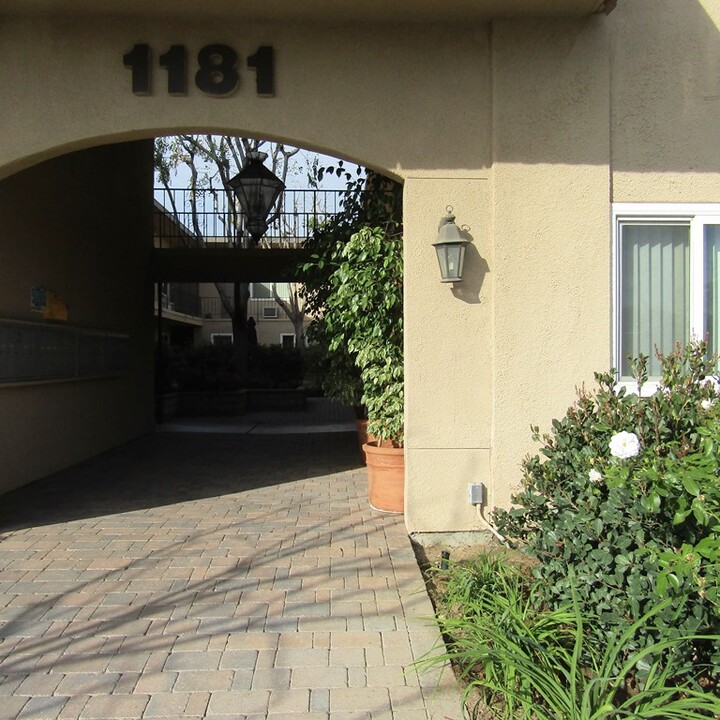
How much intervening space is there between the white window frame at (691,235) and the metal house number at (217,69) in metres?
2.85

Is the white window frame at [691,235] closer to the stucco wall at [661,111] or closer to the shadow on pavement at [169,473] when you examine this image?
the stucco wall at [661,111]

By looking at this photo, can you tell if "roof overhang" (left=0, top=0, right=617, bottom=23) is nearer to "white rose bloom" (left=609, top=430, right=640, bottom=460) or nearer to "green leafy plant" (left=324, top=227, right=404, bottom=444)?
"green leafy plant" (left=324, top=227, right=404, bottom=444)

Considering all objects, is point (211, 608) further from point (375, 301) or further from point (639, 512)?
point (375, 301)

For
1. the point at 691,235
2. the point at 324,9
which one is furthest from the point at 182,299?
the point at 691,235

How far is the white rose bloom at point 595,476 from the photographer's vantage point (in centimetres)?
303

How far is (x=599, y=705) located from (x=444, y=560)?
1.77 m

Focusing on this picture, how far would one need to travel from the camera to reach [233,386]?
15.8 meters

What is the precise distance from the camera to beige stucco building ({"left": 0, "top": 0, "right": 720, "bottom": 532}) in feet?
15.4

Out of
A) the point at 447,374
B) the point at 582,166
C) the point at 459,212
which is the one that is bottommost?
the point at 447,374

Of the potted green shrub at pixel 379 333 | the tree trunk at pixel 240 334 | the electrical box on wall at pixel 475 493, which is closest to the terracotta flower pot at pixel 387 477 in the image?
the potted green shrub at pixel 379 333

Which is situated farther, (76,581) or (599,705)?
(76,581)

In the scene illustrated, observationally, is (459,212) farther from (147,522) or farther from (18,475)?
(18,475)

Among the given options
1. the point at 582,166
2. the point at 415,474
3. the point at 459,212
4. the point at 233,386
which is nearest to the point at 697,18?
the point at 582,166

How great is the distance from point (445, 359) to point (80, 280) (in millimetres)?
5202
